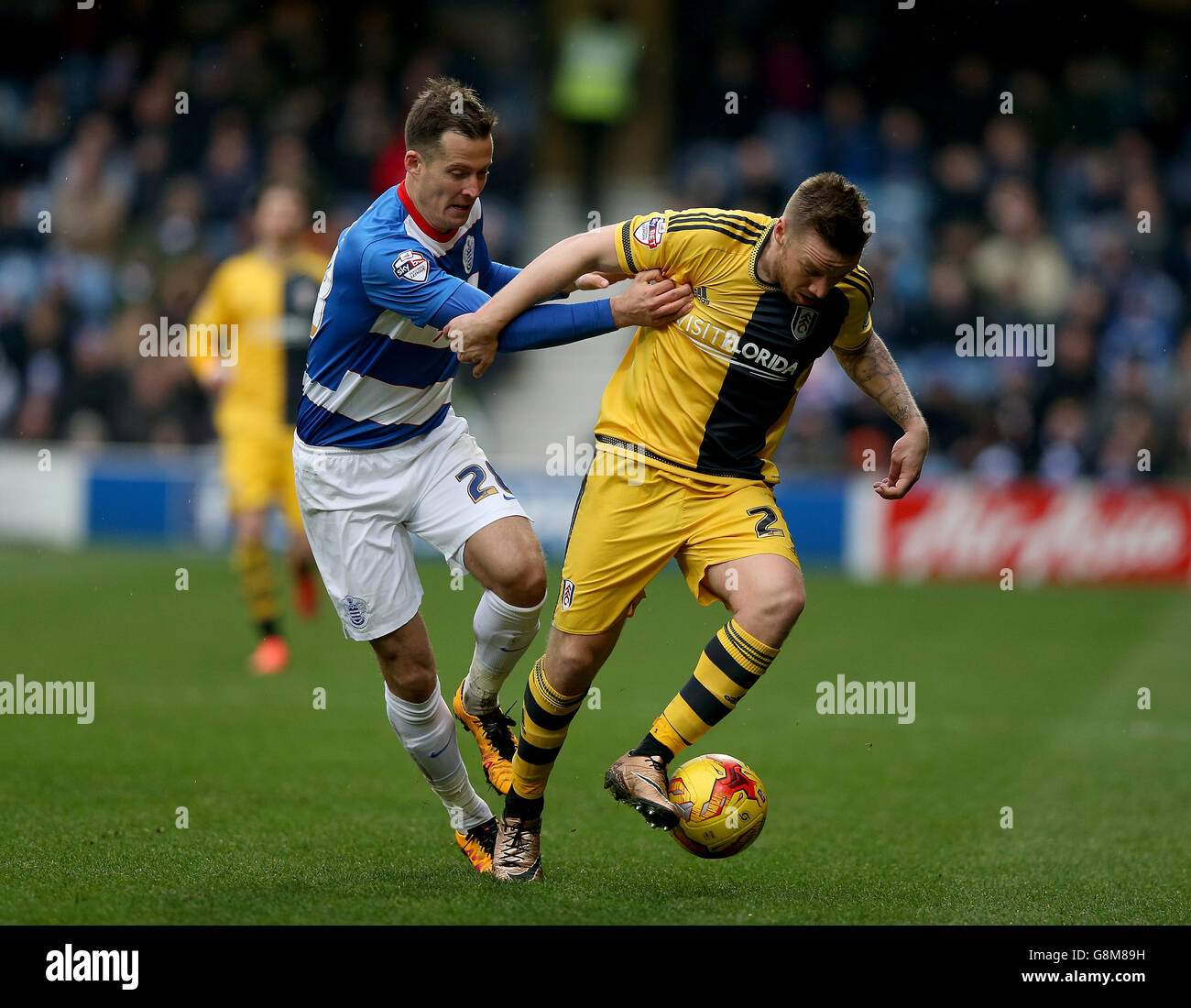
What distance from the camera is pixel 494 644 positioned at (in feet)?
18.5

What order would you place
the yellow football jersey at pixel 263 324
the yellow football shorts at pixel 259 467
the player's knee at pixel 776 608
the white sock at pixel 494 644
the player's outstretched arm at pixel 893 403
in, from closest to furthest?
the player's knee at pixel 776 608 < the player's outstretched arm at pixel 893 403 < the white sock at pixel 494 644 < the yellow football shorts at pixel 259 467 < the yellow football jersey at pixel 263 324

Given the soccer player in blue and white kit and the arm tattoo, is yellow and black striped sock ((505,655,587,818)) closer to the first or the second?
the soccer player in blue and white kit

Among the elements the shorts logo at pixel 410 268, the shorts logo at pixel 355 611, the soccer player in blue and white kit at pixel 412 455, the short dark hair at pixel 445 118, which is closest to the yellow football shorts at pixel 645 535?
the soccer player in blue and white kit at pixel 412 455

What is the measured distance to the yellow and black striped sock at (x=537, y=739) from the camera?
5.18 meters

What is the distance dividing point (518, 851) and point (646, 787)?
2.21ft

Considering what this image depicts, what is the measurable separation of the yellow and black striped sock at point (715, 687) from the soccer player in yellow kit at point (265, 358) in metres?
5.43

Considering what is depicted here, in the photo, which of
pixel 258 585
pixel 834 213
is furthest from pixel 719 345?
pixel 258 585

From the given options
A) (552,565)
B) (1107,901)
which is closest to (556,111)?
(552,565)

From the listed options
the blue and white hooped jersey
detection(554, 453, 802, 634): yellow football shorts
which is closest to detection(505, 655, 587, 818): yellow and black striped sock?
detection(554, 453, 802, 634): yellow football shorts

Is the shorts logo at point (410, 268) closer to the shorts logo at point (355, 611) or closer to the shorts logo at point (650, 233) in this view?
the shorts logo at point (650, 233)

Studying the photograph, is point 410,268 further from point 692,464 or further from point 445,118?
point 692,464

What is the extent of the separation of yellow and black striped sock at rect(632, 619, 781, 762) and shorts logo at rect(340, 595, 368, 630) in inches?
43.4

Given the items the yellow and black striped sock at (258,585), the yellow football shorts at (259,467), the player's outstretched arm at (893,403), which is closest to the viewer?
the player's outstretched arm at (893,403)
